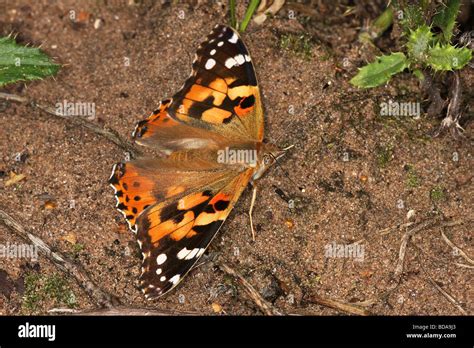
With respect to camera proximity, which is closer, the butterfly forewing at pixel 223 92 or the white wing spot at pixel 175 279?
the white wing spot at pixel 175 279

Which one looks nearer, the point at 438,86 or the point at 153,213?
the point at 153,213

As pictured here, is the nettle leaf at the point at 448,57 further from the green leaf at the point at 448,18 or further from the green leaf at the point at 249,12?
the green leaf at the point at 249,12

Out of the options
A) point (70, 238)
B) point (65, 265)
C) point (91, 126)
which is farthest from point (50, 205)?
point (91, 126)

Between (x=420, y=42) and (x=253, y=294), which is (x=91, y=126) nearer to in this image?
(x=253, y=294)

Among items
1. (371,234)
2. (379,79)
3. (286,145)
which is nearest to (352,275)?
(371,234)

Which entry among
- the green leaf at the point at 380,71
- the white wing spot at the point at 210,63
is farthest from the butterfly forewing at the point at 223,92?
the green leaf at the point at 380,71

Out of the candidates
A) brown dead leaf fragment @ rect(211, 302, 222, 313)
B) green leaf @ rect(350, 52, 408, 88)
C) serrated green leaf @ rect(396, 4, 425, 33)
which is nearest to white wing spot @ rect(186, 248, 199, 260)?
brown dead leaf fragment @ rect(211, 302, 222, 313)

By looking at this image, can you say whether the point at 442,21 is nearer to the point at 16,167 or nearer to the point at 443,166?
the point at 443,166

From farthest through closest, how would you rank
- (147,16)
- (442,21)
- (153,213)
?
(147,16) → (442,21) → (153,213)
